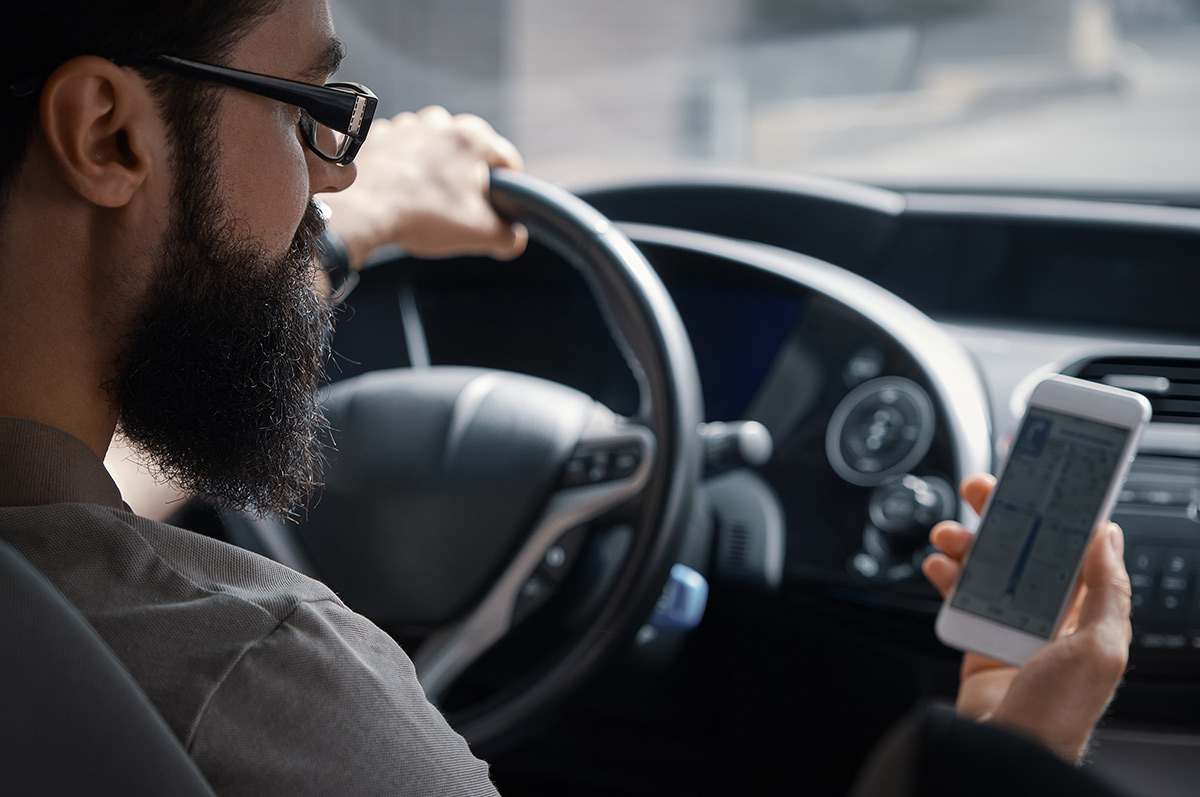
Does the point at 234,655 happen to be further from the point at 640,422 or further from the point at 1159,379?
the point at 1159,379

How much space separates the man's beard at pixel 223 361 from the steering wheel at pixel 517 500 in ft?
1.17

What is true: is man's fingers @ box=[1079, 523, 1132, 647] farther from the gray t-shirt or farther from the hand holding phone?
the gray t-shirt

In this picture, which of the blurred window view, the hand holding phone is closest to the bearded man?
the hand holding phone

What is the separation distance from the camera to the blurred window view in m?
1.56


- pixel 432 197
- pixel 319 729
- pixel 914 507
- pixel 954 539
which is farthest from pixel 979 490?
pixel 319 729

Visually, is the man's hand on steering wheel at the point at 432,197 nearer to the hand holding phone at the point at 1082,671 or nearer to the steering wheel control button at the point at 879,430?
the steering wheel control button at the point at 879,430

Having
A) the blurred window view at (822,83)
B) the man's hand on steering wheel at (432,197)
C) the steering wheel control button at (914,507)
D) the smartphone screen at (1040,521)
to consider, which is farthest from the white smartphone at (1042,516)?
the blurred window view at (822,83)

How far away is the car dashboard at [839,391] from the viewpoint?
1243mm

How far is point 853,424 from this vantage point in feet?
4.35

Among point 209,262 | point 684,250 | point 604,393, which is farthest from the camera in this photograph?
point 604,393

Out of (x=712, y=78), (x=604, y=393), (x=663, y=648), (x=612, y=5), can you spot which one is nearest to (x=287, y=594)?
(x=663, y=648)

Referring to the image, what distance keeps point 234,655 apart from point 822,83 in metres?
1.45

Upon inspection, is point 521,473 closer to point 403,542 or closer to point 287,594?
point 403,542

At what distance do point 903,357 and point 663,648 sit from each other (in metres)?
0.46
